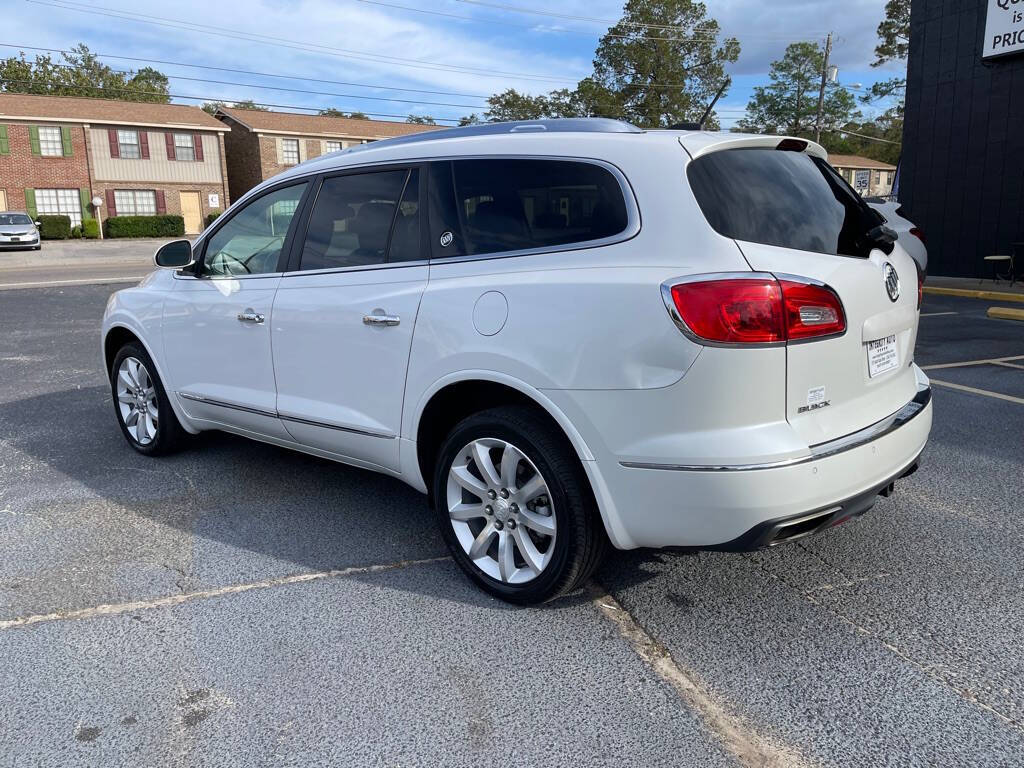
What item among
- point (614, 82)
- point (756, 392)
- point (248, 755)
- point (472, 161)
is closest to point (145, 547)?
point (248, 755)

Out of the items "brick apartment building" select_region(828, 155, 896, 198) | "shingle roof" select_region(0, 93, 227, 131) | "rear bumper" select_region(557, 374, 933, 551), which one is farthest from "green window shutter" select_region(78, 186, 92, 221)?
"brick apartment building" select_region(828, 155, 896, 198)

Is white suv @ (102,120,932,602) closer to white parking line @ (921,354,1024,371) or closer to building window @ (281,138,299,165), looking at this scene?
white parking line @ (921,354,1024,371)

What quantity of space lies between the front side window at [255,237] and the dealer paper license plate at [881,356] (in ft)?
9.21

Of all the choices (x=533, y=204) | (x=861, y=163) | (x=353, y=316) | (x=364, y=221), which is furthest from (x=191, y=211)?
(x=861, y=163)

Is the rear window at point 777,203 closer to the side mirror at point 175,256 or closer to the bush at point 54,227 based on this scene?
the side mirror at point 175,256

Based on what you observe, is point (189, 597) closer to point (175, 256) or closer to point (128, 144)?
point (175, 256)

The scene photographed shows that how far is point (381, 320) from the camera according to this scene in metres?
3.53

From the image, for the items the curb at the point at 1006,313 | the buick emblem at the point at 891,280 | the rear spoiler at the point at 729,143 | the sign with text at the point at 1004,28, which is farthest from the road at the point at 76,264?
the buick emblem at the point at 891,280

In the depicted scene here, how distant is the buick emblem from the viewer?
Answer: 3.14 metres

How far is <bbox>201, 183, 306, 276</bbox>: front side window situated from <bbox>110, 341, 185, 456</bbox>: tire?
3.02 feet

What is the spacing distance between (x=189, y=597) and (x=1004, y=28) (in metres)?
17.0

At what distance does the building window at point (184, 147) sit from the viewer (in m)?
42.5

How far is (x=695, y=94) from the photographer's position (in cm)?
5359

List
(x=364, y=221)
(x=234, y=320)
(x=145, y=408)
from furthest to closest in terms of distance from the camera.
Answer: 1. (x=145, y=408)
2. (x=234, y=320)
3. (x=364, y=221)
